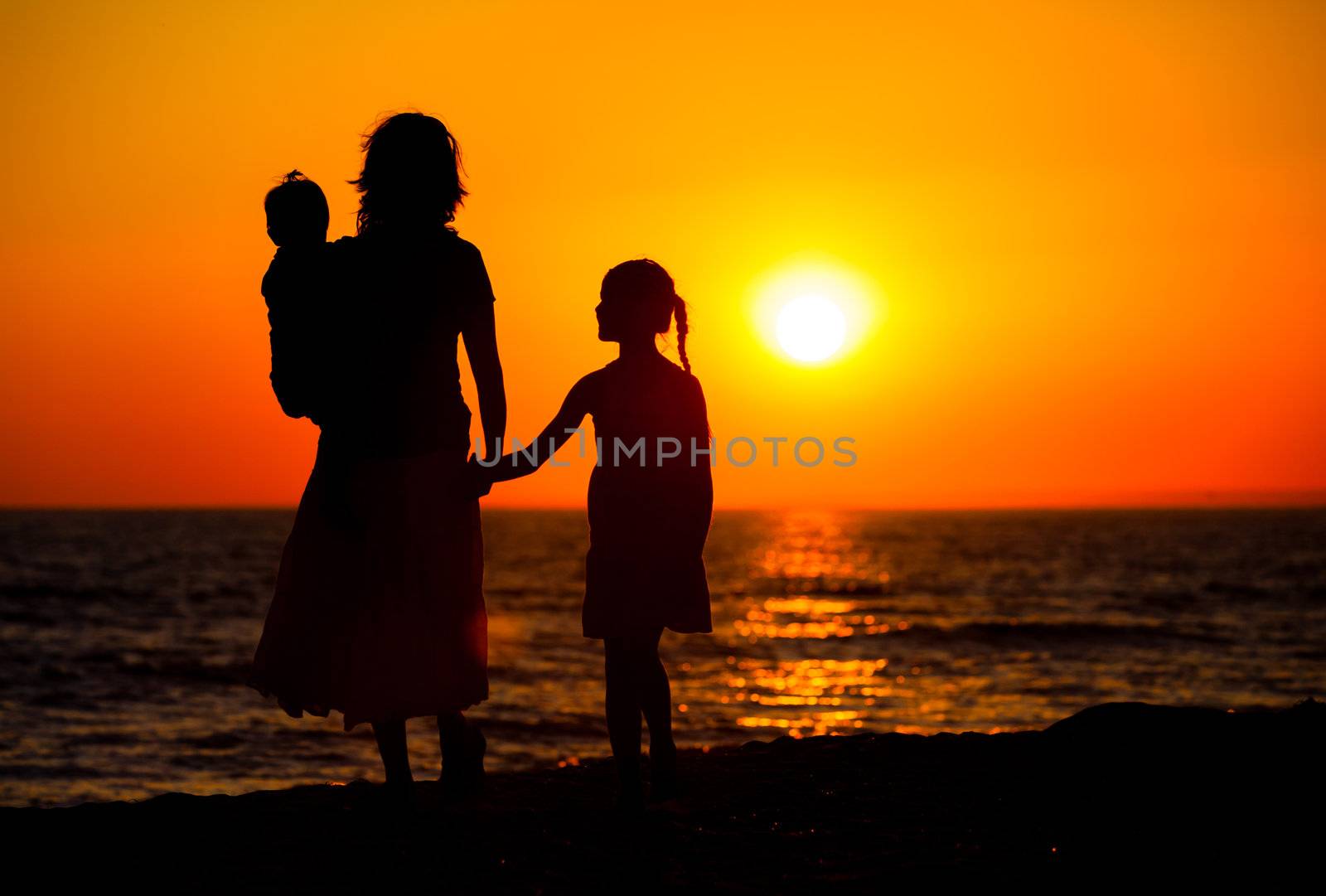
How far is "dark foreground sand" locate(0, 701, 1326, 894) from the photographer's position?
4164 mm

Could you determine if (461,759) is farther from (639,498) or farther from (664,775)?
(639,498)

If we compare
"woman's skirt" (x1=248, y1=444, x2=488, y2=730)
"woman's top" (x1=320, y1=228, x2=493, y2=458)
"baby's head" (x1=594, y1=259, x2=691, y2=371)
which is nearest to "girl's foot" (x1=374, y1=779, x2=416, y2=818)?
"woman's skirt" (x1=248, y1=444, x2=488, y2=730)

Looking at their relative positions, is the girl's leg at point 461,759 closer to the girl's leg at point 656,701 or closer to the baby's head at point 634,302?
the girl's leg at point 656,701

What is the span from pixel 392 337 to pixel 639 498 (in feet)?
3.76

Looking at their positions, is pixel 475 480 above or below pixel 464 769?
above

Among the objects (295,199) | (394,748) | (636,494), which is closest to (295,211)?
(295,199)

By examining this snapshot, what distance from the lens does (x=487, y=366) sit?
446 cm

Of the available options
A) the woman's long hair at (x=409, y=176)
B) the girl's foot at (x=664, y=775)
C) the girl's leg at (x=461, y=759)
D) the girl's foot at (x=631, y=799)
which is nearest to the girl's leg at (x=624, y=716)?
the girl's foot at (x=631, y=799)

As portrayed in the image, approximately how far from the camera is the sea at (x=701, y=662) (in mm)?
13727

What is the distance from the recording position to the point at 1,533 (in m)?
98.4

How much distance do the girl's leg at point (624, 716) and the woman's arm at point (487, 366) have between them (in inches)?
39.6

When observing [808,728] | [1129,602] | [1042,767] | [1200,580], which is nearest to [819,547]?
[1200,580]

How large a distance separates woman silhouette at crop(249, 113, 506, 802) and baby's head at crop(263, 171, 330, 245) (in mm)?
113

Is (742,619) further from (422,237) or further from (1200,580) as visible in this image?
(422,237)
